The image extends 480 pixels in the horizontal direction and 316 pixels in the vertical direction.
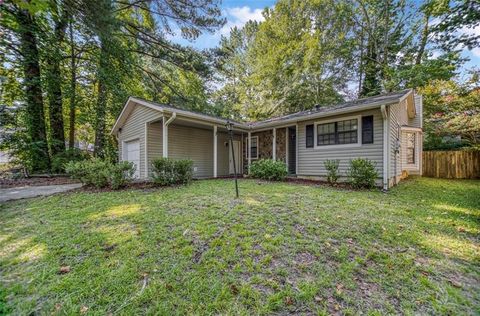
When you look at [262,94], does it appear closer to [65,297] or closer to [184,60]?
[184,60]

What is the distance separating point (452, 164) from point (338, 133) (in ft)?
24.7

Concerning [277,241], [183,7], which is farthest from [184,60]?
[277,241]

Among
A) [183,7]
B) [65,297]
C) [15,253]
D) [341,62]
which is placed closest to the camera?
[65,297]

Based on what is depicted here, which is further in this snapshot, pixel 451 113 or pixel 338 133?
pixel 451 113

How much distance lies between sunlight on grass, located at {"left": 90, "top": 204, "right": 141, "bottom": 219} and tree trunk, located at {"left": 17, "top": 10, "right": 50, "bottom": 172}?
9300mm

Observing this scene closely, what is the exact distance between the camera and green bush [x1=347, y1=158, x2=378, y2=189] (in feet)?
21.7

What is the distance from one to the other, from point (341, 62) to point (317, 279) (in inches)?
714

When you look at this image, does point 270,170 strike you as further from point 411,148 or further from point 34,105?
point 34,105

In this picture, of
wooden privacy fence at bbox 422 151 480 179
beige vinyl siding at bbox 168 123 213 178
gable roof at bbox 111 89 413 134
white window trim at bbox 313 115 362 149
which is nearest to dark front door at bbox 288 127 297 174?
gable roof at bbox 111 89 413 134

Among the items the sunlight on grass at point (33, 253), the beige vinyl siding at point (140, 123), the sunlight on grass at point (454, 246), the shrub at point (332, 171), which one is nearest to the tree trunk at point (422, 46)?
the shrub at point (332, 171)

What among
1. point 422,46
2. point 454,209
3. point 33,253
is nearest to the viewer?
point 33,253

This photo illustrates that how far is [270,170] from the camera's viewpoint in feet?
28.7

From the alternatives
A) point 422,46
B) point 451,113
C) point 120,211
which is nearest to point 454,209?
point 120,211

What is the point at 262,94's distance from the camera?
17.5 meters
